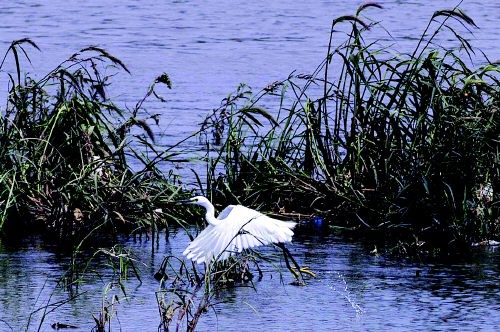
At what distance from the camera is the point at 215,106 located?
49.0ft

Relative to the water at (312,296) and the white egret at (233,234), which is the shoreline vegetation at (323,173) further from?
the white egret at (233,234)

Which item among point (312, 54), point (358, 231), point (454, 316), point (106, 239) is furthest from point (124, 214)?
point (312, 54)

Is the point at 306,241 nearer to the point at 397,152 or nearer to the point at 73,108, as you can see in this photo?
the point at 397,152

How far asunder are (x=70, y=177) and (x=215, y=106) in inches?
206

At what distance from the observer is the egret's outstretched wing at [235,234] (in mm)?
7895

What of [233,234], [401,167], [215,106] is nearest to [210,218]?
[233,234]

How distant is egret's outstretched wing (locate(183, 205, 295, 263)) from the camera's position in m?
7.89

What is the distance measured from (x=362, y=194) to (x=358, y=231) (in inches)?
10.2

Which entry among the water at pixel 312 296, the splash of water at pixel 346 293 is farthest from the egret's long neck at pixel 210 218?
the splash of water at pixel 346 293

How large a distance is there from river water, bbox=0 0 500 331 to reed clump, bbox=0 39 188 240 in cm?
26

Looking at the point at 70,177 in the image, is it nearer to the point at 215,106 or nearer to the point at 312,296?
the point at 312,296

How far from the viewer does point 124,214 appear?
9.70 metres

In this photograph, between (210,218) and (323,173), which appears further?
(323,173)

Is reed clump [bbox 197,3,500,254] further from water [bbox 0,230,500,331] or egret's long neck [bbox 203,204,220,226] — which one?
egret's long neck [bbox 203,204,220,226]
